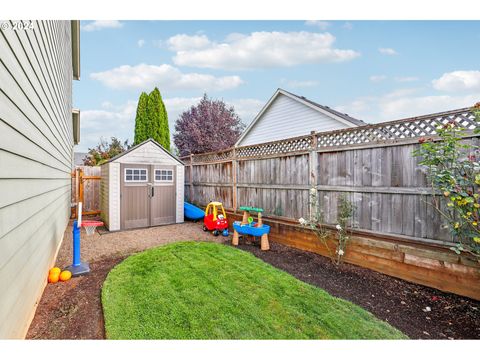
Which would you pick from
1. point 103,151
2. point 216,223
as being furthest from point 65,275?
point 103,151

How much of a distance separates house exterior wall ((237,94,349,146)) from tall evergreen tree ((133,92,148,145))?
21.3 feet

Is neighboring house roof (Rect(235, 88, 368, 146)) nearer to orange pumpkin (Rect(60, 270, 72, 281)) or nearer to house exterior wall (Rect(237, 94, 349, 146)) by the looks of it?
house exterior wall (Rect(237, 94, 349, 146))

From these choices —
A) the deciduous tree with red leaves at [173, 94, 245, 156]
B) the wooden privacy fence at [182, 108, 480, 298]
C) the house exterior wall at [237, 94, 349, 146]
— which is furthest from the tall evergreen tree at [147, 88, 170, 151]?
the wooden privacy fence at [182, 108, 480, 298]

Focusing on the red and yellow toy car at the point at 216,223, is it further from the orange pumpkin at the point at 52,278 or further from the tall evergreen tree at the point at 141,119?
the tall evergreen tree at the point at 141,119

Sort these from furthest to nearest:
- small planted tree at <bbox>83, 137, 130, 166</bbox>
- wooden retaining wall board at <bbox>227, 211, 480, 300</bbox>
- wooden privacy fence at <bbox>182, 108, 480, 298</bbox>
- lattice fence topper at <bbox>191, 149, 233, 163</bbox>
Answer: small planted tree at <bbox>83, 137, 130, 166</bbox>
lattice fence topper at <bbox>191, 149, 233, 163</bbox>
wooden privacy fence at <bbox>182, 108, 480, 298</bbox>
wooden retaining wall board at <bbox>227, 211, 480, 300</bbox>

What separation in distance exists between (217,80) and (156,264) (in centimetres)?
875

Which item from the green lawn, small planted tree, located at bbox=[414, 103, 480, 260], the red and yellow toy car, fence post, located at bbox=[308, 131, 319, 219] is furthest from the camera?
the red and yellow toy car

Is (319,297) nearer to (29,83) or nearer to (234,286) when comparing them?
(234,286)

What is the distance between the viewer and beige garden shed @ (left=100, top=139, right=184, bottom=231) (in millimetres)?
6449

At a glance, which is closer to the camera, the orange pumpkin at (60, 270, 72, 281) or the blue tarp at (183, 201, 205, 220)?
the orange pumpkin at (60, 270, 72, 281)

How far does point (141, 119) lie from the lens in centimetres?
1421

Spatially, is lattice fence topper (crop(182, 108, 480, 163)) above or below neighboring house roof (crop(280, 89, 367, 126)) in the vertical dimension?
below

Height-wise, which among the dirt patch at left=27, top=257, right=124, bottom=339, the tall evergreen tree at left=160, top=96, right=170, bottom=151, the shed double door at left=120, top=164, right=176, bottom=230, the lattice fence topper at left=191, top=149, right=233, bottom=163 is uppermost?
the tall evergreen tree at left=160, top=96, right=170, bottom=151
